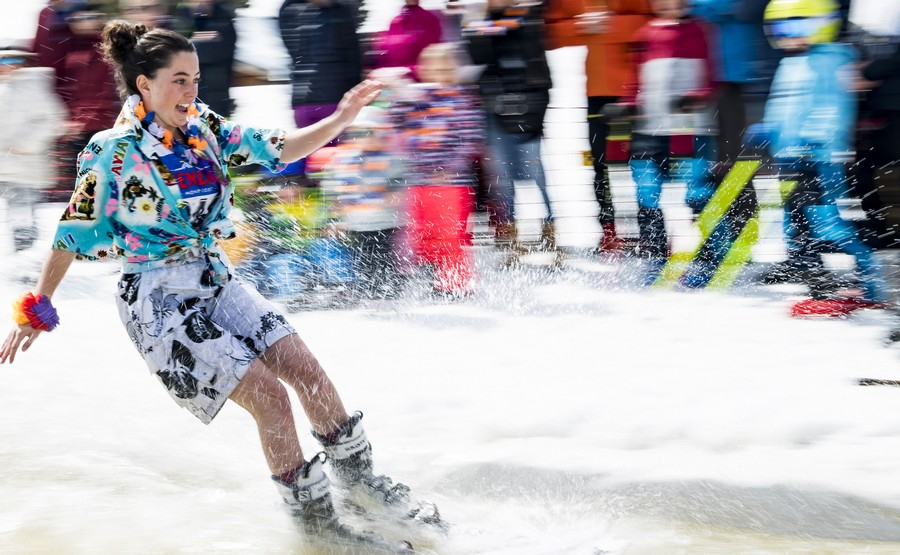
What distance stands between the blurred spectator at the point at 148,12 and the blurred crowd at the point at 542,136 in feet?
0.04

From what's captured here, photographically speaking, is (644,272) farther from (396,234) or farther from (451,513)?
(451,513)

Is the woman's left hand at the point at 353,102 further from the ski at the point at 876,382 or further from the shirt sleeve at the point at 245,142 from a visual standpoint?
the ski at the point at 876,382

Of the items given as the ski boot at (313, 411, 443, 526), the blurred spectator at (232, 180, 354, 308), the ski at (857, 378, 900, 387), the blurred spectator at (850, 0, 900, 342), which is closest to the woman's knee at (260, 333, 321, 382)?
the ski boot at (313, 411, 443, 526)

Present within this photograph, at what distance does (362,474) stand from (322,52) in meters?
2.77

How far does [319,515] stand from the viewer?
3.01 m

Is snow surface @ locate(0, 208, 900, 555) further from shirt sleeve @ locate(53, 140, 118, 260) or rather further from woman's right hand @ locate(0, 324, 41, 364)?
shirt sleeve @ locate(53, 140, 118, 260)

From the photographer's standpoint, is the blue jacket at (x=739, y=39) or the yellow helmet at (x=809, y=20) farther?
the blue jacket at (x=739, y=39)

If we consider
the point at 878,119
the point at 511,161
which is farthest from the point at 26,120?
the point at 878,119

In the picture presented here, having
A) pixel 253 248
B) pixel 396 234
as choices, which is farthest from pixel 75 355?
pixel 396 234

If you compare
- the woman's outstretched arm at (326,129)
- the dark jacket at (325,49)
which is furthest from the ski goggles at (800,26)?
the woman's outstretched arm at (326,129)

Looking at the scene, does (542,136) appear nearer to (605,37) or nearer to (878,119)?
(605,37)

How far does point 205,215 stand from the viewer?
2949 mm

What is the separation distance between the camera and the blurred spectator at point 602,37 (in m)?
5.24

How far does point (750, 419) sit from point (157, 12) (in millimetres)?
3660
